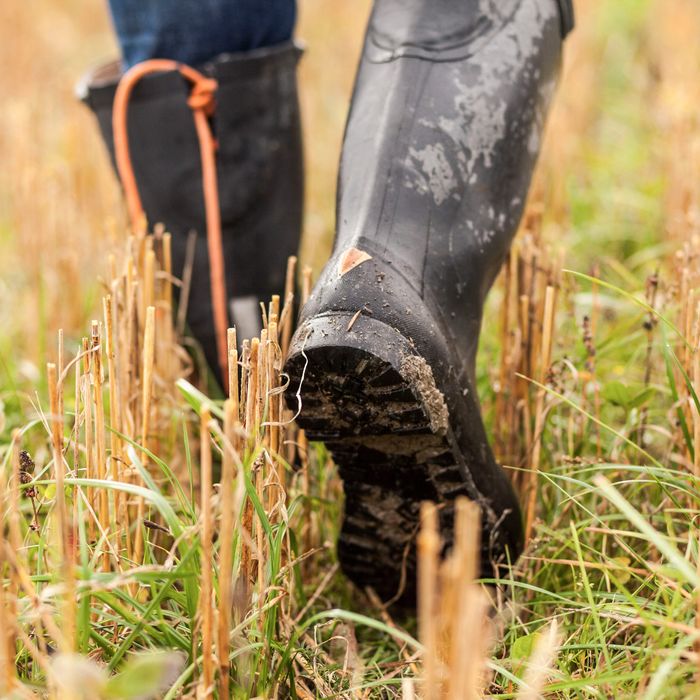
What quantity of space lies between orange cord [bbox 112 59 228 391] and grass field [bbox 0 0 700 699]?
8 centimetres

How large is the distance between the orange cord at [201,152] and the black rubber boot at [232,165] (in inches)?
0.5

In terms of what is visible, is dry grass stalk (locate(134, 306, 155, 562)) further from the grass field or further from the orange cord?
the orange cord

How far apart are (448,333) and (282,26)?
0.71 metres

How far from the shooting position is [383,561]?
1.06 metres

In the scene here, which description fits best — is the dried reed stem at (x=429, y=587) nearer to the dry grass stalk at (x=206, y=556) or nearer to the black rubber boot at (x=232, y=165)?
the dry grass stalk at (x=206, y=556)

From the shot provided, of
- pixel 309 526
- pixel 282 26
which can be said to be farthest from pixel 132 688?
pixel 282 26

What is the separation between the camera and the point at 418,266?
0.96 meters

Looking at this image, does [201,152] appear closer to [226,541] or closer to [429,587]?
[226,541]

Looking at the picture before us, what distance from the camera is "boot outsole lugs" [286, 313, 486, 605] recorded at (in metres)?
0.84

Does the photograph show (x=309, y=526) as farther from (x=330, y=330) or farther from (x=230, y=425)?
(x=230, y=425)

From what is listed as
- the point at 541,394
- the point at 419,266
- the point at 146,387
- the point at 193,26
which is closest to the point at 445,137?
the point at 419,266

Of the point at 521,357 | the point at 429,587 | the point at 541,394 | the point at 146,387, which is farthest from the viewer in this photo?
the point at 521,357

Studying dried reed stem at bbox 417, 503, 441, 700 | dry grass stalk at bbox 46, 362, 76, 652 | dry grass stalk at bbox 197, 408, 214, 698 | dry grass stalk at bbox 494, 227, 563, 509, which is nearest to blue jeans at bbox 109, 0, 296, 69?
dry grass stalk at bbox 494, 227, 563, 509

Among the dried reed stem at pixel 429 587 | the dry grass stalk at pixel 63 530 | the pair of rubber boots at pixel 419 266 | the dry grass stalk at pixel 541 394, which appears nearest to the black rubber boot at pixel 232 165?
the pair of rubber boots at pixel 419 266
